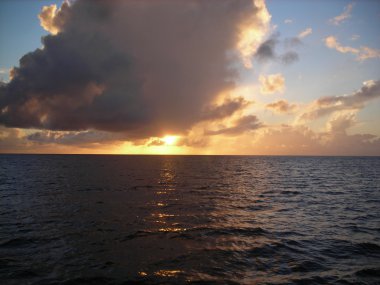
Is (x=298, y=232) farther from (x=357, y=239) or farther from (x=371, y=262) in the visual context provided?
(x=371, y=262)

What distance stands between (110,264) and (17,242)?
7.83 m

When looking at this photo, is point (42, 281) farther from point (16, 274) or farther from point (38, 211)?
point (38, 211)

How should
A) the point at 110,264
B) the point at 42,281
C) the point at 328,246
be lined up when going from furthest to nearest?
the point at 328,246 → the point at 110,264 → the point at 42,281

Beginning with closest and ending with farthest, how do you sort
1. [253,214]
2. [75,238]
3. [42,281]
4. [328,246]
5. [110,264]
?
1. [42,281]
2. [110,264]
3. [328,246]
4. [75,238]
5. [253,214]

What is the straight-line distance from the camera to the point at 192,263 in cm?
1361

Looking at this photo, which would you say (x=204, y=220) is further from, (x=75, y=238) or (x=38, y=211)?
(x=38, y=211)

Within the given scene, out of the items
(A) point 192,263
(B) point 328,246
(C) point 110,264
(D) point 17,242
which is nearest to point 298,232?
(B) point 328,246

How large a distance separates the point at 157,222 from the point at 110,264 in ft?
27.4

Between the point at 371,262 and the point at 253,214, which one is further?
the point at 253,214

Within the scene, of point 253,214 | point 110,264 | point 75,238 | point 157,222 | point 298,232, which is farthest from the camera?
point 253,214

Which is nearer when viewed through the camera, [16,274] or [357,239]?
[16,274]

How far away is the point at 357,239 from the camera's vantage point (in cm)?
1755

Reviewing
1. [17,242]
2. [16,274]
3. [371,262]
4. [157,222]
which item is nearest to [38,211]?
[17,242]

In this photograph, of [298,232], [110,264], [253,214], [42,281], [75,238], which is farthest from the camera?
[253,214]
